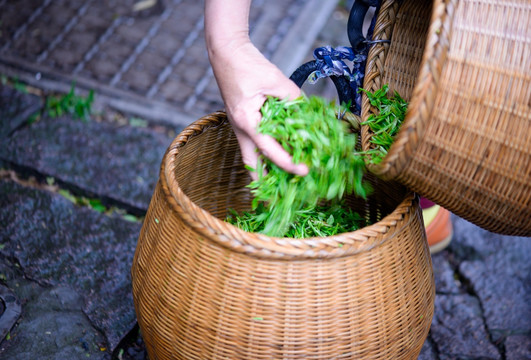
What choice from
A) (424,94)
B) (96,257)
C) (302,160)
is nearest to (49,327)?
(96,257)

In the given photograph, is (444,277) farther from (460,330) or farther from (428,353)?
(428,353)

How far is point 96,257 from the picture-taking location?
2.50m

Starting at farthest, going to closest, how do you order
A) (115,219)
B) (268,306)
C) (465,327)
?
(115,219) < (465,327) < (268,306)

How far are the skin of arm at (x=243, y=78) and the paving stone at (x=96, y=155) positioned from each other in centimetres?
118

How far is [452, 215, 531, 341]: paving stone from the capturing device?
246 cm

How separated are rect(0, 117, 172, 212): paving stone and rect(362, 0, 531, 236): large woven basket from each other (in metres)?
1.68

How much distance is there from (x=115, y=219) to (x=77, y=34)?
68.6 inches

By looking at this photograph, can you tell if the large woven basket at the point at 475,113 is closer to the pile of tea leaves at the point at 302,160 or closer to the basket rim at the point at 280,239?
the basket rim at the point at 280,239

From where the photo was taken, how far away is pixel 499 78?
1.41 m

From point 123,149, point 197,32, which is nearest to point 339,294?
point 123,149

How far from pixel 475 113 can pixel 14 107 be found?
8.92 ft

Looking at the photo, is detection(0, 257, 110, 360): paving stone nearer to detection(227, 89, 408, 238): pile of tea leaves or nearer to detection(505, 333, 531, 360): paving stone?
detection(227, 89, 408, 238): pile of tea leaves

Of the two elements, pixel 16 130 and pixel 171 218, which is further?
pixel 16 130

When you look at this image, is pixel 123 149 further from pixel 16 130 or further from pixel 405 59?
pixel 405 59
